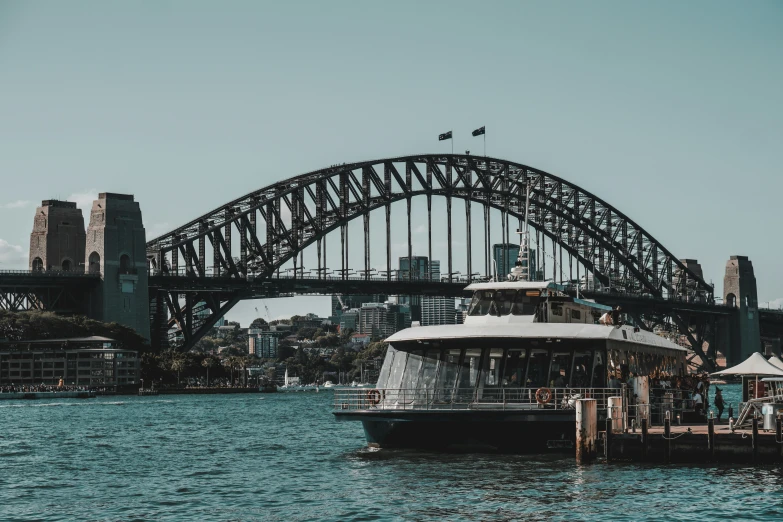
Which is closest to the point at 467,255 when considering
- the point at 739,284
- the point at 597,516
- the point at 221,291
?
the point at 221,291

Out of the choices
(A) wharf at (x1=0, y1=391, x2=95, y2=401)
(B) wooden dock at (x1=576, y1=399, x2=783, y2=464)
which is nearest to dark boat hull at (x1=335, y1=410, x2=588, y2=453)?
(B) wooden dock at (x1=576, y1=399, x2=783, y2=464)

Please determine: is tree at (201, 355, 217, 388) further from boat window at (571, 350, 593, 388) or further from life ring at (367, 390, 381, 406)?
boat window at (571, 350, 593, 388)

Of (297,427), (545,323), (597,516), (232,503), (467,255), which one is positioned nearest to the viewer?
(597,516)

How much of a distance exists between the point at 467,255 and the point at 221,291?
33.7 m

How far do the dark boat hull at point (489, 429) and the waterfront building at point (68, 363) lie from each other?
290 feet

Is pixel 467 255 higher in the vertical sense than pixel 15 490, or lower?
higher

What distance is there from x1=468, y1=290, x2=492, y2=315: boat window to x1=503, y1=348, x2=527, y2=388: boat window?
11.7ft

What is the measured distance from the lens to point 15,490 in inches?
1403

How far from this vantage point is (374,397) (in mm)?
40656

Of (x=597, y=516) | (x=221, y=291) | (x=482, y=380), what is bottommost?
(x=597, y=516)

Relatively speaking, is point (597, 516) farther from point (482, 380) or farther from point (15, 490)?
point (15, 490)

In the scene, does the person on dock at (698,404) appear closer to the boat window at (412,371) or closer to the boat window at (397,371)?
the boat window at (412,371)

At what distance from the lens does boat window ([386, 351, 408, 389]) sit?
133ft

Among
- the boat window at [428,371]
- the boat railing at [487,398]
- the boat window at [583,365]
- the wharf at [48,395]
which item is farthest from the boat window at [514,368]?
the wharf at [48,395]
